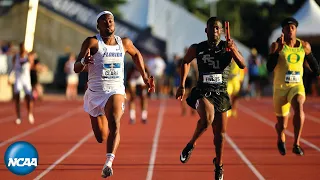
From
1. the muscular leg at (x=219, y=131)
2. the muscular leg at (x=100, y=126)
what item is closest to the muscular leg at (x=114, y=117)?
the muscular leg at (x=100, y=126)

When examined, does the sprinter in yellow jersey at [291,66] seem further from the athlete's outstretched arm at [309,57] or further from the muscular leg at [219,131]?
the muscular leg at [219,131]

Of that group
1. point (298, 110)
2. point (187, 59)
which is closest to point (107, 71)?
point (187, 59)

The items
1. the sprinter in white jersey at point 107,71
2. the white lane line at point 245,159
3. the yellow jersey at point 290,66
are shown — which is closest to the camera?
the sprinter in white jersey at point 107,71

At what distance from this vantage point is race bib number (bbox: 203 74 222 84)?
1075cm

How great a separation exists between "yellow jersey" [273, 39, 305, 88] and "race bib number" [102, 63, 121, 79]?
359 cm

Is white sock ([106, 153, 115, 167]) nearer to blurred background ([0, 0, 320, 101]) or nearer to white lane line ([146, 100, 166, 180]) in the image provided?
white lane line ([146, 100, 166, 180])

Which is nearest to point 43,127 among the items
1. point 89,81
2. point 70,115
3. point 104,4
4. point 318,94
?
point 70,115

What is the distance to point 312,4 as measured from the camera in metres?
28.5

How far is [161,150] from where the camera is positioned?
1490 cm

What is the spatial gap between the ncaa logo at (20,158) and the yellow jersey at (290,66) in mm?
4470

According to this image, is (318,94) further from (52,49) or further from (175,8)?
(52,49)

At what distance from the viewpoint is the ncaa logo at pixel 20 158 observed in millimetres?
10898

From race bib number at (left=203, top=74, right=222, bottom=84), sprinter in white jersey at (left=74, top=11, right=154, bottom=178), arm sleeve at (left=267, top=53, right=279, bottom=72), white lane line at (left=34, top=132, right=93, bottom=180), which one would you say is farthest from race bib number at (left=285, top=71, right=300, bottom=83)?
white lane line at (left=34, top=132, right=93, bottom=180)

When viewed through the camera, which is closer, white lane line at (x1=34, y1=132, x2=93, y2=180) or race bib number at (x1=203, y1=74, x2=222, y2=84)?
race bib number at (x1=203, y1=74, x2=222, y2=84)
